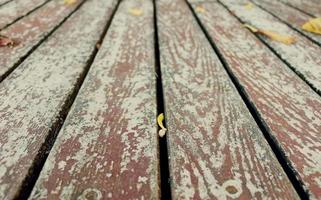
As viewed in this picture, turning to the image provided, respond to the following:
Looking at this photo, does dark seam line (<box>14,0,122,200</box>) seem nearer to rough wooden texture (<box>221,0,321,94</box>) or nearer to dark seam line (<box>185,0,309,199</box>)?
dark seam line (<box>185,0,309,199</box>)

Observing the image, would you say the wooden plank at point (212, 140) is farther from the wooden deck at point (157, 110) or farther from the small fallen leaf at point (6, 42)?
the small fallen leaf at point (6, 42)

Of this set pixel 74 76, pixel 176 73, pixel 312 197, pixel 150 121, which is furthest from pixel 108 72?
pixel 312 197

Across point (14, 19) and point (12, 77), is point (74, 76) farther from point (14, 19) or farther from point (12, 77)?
point (14, 19)

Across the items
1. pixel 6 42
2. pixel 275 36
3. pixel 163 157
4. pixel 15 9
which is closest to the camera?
pixel 163 157

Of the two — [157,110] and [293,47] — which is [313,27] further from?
[157,110]

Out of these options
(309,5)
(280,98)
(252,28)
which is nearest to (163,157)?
(280,98)

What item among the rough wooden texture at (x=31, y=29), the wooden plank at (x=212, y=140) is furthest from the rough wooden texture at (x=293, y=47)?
the rough wooden texture at (x=31, y=29)
